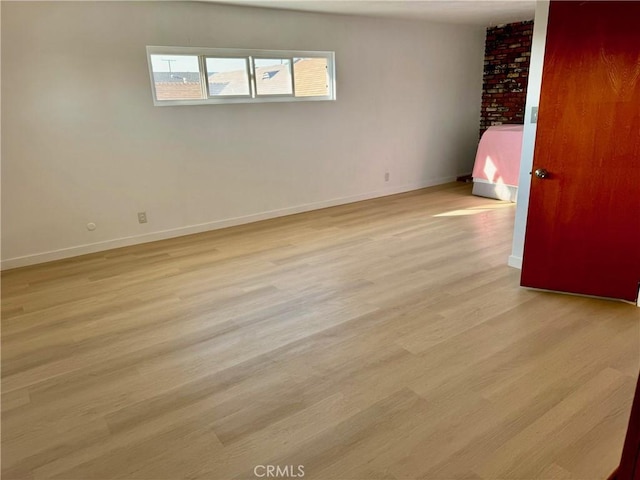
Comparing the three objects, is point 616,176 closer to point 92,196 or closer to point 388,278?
point 388,278

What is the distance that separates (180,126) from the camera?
14.9ft

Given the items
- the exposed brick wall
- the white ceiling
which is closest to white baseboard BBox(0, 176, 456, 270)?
the exposed brick wall

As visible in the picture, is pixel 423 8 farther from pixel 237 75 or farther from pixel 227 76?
pixel 227 76

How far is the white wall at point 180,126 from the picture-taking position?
3.85 metres

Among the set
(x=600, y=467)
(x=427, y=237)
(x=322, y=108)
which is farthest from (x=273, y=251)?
(x=600, y=467)

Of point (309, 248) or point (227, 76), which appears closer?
point (309, 248)

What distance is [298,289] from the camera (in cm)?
333

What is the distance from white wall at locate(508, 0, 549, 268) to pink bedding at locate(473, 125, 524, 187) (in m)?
2.32

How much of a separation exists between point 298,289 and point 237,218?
2104mm

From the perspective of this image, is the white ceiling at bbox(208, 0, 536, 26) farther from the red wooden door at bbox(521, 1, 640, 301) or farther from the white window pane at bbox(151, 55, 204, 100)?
the red wooden door at bbox(521, 1, 640, 301)

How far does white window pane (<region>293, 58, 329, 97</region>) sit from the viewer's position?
5262 mm

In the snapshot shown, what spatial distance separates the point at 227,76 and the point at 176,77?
0.56 meters

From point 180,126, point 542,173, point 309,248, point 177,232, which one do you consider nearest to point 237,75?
point 180,126

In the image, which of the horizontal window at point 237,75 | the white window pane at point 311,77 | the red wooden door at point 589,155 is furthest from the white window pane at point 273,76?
the red wooden door at point 589,155
